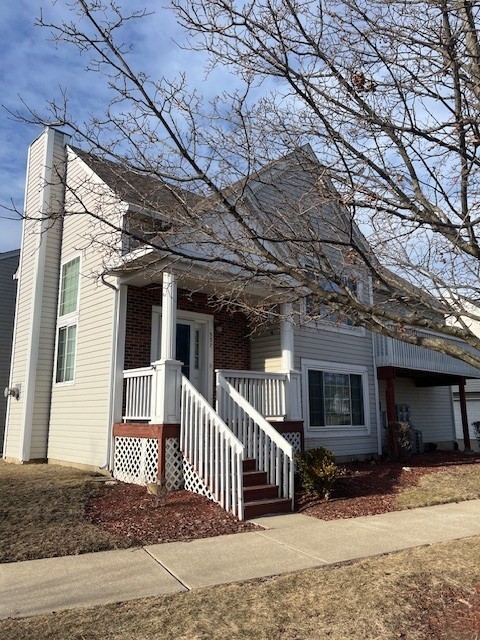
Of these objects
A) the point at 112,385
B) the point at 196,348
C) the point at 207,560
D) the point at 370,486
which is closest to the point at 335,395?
the point at 370,486

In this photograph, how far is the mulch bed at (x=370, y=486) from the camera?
8.12 metres

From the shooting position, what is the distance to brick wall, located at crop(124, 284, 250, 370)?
10.5 m

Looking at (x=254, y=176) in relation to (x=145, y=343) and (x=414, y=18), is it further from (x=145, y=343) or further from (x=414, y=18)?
(x=145, y=343)

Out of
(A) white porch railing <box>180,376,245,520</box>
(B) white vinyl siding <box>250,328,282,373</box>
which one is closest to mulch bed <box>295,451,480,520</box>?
(A) white porch railing <box>180,376,245,520</box>

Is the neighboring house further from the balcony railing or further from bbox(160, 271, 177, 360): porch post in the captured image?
the balcony railing

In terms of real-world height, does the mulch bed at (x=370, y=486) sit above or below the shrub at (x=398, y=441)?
below

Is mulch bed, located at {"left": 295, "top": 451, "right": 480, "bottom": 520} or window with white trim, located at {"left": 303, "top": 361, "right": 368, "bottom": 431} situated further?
window with white trim, located at {"left": 303, "top": 361, "right": 368, "bottom": 431}

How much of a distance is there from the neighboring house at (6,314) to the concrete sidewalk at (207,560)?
429 inches

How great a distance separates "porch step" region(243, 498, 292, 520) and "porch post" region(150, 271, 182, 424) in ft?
6.76

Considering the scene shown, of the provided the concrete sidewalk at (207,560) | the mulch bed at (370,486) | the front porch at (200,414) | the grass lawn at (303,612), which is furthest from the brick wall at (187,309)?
the grass lawn at (303,612)

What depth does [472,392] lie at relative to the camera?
30.1m

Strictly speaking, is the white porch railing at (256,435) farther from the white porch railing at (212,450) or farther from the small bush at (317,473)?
the white porch railing at (212,450)

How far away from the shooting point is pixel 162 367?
29.5 feet

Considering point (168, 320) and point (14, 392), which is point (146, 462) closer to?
point (168, 320)
